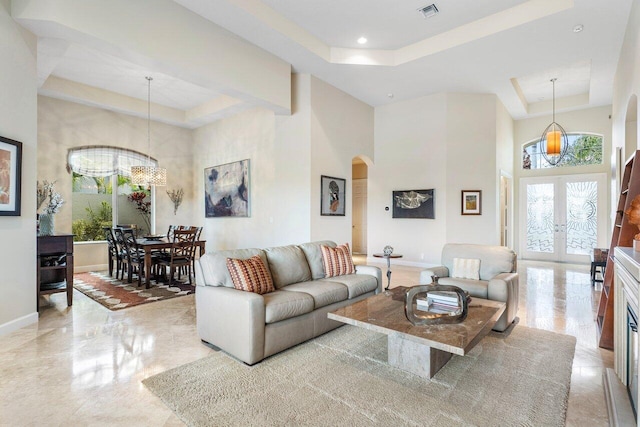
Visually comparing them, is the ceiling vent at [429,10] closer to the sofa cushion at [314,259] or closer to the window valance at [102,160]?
the sofa cushion at [314,259]

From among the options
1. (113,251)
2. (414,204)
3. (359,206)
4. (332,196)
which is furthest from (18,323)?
(359,206)

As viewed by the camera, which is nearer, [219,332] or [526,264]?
[219,332]

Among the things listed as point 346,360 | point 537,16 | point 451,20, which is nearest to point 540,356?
point 346,360

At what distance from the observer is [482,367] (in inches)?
99.1

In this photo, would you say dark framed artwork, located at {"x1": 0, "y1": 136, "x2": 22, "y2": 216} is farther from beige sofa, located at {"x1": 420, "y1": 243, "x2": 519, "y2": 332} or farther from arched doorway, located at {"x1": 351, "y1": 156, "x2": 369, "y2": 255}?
arched doorway, located at {"x1": 351, "y1": 156, "x2": 369, "y2": 255}

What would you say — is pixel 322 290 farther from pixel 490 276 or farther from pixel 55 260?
pixel 55 260

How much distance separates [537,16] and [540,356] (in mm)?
4270

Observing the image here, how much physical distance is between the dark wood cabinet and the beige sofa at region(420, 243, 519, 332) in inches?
174

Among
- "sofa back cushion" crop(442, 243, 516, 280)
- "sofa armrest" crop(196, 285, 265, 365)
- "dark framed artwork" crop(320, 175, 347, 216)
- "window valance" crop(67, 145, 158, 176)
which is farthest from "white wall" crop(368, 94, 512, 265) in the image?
"window valance" crop(67, 145, 158, 176)

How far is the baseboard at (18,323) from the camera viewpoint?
127 inches

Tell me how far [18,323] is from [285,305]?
9.68ft

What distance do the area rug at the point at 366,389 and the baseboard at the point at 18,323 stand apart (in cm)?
208

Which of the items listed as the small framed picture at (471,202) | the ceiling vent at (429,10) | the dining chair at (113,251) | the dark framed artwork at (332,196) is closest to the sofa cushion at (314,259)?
the dark framed artwork at (332,196)

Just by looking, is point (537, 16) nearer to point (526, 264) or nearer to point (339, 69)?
point (339, 69)
